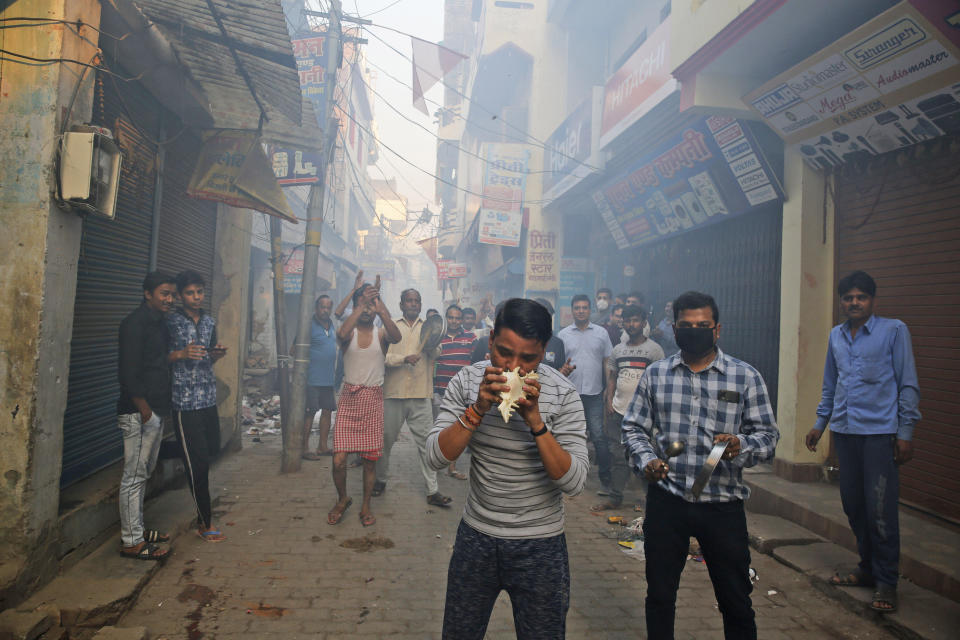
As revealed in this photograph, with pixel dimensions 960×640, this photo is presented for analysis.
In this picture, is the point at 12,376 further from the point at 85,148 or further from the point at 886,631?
the point at 886,631

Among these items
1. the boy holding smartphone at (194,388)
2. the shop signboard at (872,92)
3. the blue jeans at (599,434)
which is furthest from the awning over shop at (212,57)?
the shop signboard at (872,92)

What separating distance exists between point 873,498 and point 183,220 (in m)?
6.95

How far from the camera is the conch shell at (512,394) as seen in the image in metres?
1.74

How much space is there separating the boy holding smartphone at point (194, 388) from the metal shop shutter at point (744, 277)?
615 centimetres

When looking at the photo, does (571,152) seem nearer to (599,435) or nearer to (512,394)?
(599,435)

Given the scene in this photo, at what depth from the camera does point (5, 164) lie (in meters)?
3.27

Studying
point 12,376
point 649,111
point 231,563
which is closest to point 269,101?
point 12,376

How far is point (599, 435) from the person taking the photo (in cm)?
589

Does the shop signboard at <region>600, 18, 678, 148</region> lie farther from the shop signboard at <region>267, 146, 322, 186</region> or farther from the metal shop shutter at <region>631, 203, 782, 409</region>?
the shop signboard at <region>267, 146, 322, 186</region>

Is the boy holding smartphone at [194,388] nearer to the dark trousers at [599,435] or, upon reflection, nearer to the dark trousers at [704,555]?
the dark trousers at [704,555]

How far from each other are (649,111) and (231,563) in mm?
7972

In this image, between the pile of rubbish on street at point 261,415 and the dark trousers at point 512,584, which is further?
the pile of rubbish on street at point 261,415

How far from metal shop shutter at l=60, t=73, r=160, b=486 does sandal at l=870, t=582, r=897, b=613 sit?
221 inches

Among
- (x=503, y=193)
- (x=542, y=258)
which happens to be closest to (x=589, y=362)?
(x=542, y=258)
